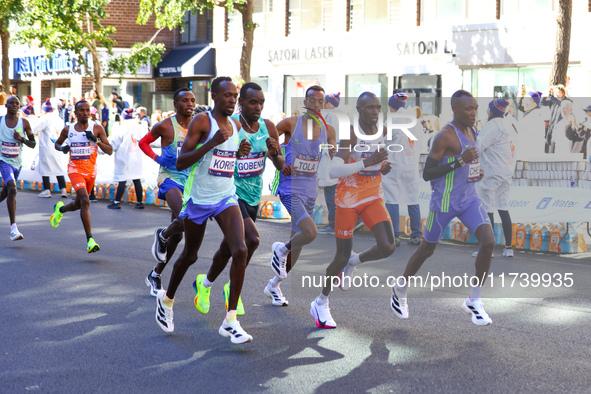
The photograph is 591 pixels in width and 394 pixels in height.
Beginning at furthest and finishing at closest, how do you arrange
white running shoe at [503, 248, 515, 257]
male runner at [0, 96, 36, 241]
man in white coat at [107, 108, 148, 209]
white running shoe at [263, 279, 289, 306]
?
man in white coat at [107, 108, 148, 209] < male runner at [0, 96, 36, 241] < white running shoe at [503, 248, 515, 257] < white running shoe at [263, 279, 289, 306]

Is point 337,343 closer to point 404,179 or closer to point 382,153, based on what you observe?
point 382,153

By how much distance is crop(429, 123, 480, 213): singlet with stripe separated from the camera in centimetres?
636

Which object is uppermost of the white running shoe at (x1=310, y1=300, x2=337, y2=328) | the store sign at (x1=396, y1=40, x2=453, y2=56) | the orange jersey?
the store sign at (x1=396, y1=40, x2=453, y2=56)

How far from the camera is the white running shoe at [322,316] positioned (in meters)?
6.54

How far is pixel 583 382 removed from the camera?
5082 mm

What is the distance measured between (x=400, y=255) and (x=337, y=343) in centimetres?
389

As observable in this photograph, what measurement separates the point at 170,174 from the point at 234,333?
8.68 feet

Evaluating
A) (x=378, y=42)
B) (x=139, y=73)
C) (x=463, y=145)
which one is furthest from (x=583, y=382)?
(x=139, y=73)

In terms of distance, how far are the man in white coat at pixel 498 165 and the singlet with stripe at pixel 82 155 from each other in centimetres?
477

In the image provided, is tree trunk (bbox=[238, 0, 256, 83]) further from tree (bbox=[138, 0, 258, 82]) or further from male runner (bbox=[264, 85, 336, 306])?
male runner (bbox=[264, 85, 336, 306])

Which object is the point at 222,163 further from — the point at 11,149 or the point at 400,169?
the point at 11,149

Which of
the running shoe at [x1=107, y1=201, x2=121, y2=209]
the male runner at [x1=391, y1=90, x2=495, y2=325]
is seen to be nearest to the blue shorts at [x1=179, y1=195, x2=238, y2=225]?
the male runner at [x1=391, y1=90, x2=495, y2=325]

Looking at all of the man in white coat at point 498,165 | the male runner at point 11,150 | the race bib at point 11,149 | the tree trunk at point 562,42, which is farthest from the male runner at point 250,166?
the tree trunk at point 562,42

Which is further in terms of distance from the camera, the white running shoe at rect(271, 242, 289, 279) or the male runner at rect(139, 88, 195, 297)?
the male runner at rect(139, 88, 195, 297)
